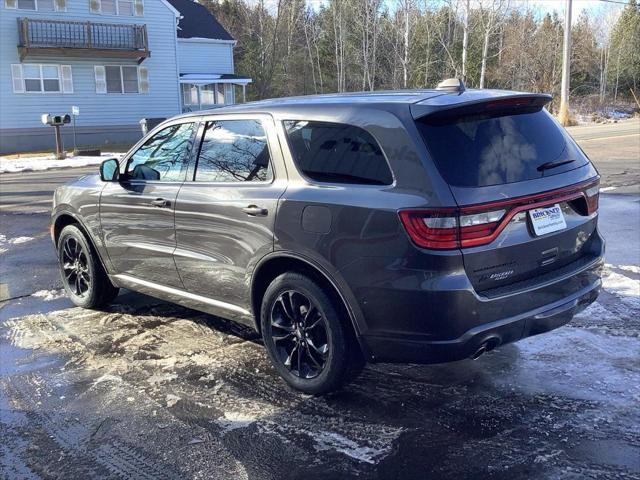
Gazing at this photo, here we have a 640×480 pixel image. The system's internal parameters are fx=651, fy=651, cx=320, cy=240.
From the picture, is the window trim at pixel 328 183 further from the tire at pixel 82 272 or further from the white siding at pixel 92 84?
the white siding at pixel 92 84

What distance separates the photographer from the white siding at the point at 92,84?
2800 centimetres

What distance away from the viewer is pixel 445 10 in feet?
173

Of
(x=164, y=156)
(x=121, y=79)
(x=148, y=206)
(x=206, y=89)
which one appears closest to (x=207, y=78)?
(x=206, y=89)

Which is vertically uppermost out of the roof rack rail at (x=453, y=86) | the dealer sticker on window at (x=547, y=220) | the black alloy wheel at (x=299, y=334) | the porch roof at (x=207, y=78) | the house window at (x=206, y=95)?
the porch roof at (x=207, y=78)

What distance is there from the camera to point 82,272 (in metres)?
5.99

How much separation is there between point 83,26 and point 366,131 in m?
29.4

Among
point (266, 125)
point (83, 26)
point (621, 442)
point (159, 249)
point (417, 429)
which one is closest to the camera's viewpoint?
point (621, 442)

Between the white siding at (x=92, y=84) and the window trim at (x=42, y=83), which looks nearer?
the white siding at (x=92, y=84)

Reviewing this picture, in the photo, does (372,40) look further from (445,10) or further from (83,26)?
(83,26)

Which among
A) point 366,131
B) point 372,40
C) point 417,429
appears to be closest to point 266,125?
point 366,131

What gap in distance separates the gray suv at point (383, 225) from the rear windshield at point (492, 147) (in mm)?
11

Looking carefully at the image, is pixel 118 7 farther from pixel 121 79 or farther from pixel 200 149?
pixel 200 149

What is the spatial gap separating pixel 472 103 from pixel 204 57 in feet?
120

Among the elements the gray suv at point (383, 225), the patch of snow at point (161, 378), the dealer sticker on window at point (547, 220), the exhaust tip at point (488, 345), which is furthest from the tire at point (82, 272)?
the dealer sticker on window at point (547, 220)
